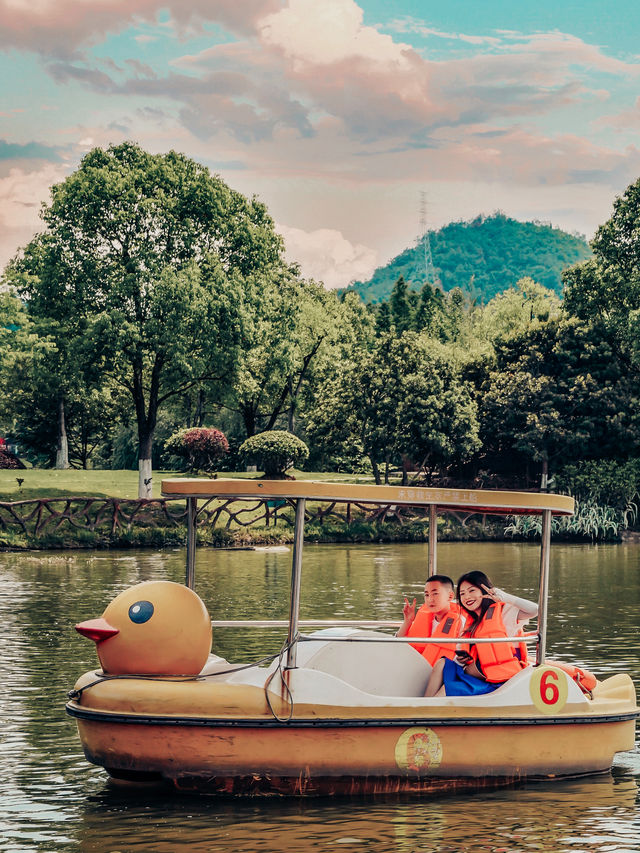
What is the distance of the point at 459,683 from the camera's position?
10227 millimetres

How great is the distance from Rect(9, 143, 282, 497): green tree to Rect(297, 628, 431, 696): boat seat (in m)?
33.0

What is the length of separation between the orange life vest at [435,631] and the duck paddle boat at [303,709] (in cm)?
20

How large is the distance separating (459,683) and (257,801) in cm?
202

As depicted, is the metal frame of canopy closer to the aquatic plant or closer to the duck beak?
the duck beak

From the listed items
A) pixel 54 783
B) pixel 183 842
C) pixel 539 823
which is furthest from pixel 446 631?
pixel 54 783

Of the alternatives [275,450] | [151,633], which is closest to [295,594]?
[151,633]

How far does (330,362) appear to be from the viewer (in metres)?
62.4

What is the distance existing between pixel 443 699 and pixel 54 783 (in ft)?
11.6

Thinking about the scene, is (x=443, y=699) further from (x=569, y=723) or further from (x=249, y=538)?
(x=249, y=538)

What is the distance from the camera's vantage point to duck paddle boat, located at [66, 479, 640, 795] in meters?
9.59

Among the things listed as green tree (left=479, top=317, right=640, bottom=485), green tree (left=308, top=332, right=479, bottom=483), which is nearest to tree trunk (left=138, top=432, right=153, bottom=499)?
green tree (left=308, top=332, right=479, bottom=483)

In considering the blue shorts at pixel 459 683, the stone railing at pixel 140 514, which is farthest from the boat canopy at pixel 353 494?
the stone railing at pixel 140 514

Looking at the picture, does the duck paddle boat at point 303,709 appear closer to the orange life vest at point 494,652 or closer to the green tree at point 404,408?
the orange life vest at point 494,652

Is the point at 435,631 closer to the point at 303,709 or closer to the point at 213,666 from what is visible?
the point at 303,709
